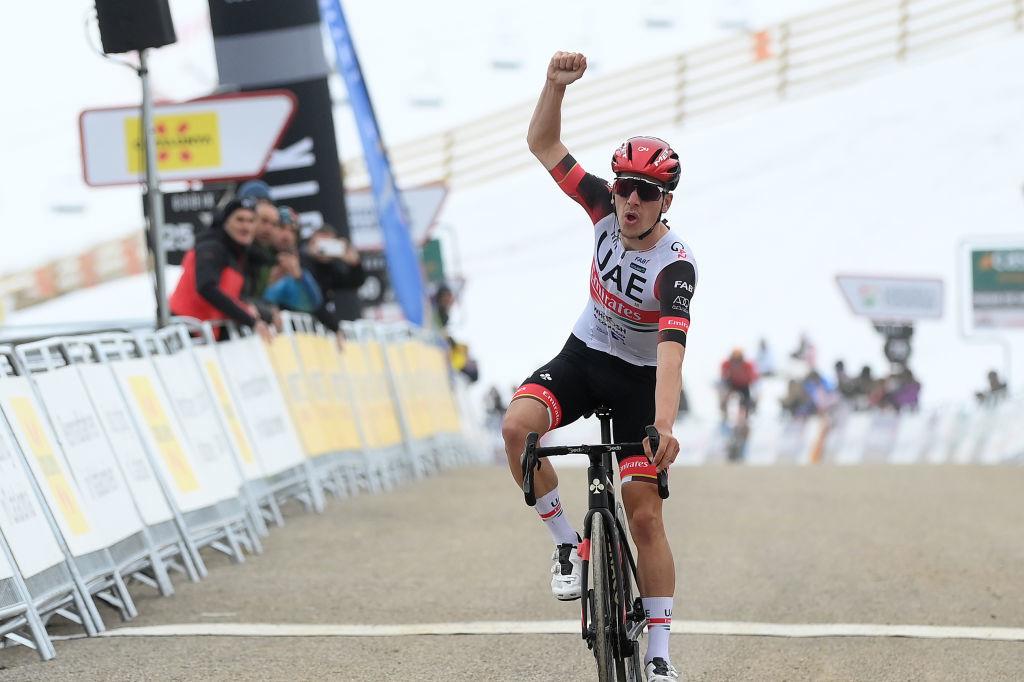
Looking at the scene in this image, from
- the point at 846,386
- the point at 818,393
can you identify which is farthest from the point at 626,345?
the point at 846,386

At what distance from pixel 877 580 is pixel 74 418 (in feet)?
14.6

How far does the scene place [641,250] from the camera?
5.80 metres

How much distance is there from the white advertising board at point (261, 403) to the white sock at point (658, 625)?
5.19 m

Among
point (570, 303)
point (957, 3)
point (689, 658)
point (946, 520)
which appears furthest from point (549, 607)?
point (957, 3)

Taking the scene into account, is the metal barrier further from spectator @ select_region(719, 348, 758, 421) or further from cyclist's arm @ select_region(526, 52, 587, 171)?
cyclist's arm @ select_region(526, 52, 587, 171)

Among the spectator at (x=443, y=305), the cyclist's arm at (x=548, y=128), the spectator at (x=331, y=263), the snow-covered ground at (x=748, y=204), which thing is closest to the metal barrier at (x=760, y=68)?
the snow-covered ground at (x=748, y=204)

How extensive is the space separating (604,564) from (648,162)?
1.44 meters

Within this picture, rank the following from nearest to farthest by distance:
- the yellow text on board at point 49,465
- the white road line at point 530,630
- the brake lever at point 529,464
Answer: the brake lever at point 529,464
the yellow text on board at point 49,465
the white road line at point 530,630

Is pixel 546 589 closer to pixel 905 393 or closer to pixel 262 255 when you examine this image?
pixel 262 255

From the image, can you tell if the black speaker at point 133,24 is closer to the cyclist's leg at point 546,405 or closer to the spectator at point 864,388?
the cyclist's leg at point 546,405

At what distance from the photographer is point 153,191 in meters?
10.1

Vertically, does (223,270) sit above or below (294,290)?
above

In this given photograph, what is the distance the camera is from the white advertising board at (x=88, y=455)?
7.40 metres

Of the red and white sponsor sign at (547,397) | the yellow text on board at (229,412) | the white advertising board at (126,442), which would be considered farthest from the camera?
the yellow text on board at (229,412)
